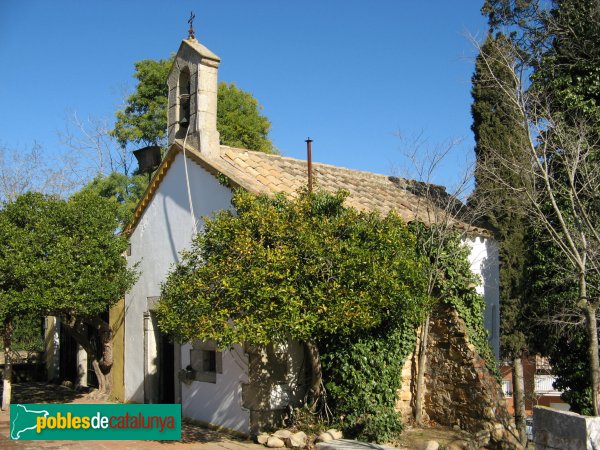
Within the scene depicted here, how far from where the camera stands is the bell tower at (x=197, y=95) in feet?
39.9

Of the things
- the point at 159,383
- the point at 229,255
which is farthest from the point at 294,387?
the point at 159,383

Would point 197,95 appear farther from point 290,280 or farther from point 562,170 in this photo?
point 562,170

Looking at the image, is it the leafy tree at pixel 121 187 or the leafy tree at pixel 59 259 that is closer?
the leafy tree at pixel 59 259

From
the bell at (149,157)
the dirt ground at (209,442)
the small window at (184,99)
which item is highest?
the small window at (184,99)

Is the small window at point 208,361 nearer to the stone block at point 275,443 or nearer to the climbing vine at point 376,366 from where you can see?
the stone block at point 275,443

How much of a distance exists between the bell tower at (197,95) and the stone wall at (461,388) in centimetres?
539

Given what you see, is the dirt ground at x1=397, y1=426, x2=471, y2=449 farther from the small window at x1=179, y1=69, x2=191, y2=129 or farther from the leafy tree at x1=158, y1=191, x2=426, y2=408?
the small window at x1=179, y1=69, x2=191, y2=129

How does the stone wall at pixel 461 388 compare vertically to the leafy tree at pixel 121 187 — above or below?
below

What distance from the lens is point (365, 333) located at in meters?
9.43

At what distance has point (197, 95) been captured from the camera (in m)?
12.3

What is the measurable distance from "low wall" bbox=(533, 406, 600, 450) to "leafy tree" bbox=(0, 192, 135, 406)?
8.77 metres

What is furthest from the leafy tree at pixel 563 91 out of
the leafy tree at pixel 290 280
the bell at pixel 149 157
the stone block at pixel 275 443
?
the bell at pixel 149 157

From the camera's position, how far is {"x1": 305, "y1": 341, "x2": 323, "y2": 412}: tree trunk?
9.70 metres

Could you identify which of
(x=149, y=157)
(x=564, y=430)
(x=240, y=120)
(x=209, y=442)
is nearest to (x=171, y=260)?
(x=149, y=157)
